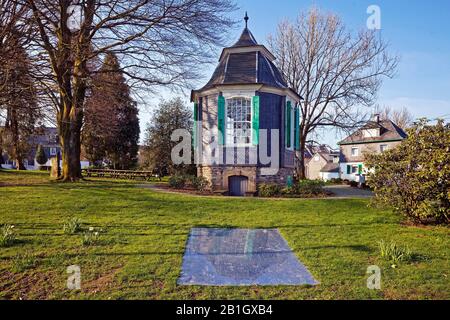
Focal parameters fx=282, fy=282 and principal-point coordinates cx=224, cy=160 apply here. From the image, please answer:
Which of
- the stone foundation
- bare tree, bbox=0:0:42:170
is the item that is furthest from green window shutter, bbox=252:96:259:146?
bare tree, bbox=0:0:42:170

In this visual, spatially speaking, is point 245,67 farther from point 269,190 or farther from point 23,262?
point 23,262

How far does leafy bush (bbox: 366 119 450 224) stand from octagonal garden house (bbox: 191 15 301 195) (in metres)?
6.09

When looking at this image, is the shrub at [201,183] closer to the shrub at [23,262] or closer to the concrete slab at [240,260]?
the concrete slab at [240,260]

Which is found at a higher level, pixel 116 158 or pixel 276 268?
pixel 116 158

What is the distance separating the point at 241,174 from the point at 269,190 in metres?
1.69

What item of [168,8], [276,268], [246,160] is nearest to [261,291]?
[276,268]

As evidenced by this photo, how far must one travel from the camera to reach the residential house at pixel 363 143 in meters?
32.4

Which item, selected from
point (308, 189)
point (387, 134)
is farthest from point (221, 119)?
point (387, 134)

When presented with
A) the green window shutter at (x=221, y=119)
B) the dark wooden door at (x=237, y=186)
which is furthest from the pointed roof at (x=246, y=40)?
the dark wooden door at (x=237, y=186)

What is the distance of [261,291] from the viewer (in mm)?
3826

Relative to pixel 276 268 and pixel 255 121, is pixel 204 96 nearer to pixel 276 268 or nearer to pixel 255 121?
pixel 255 121

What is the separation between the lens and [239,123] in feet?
47.3

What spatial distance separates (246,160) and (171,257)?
9617mm

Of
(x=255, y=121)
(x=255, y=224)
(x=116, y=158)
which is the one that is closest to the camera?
(x=255, y=224)
